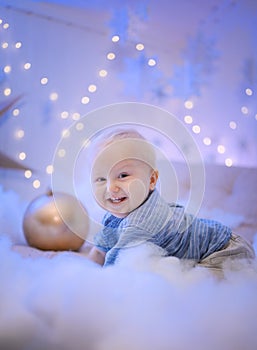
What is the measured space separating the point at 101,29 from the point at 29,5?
22cm

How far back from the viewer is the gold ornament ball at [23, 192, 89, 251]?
1.06 meters

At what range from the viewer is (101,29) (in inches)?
44.2

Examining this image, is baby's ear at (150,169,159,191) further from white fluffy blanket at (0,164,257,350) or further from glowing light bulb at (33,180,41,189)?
glowing light bulb at (33,180,41,189)

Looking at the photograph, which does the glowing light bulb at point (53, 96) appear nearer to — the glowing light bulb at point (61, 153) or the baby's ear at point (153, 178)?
the glowing light bulb at point (61, 153)

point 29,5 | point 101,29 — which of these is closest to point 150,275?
point 101,29

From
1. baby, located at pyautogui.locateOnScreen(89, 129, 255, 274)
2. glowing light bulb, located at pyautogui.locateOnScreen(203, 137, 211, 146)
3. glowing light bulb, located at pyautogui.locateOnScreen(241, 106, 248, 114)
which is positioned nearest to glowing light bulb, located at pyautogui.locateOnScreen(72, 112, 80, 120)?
baby, located at pyautogui.locateOnScreen(89, 129, 255, 274)

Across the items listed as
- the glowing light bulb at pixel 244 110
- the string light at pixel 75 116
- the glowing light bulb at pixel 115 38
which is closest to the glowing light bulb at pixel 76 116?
the string light at pixel 75 116

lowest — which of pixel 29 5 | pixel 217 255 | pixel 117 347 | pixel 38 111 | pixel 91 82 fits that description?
pixel 117 347

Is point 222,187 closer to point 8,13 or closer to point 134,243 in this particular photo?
point 134,243

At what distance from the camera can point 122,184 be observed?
1.00 metres

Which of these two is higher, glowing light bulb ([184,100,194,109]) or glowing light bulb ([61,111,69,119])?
glowing light bulb ([184,100,194,109])

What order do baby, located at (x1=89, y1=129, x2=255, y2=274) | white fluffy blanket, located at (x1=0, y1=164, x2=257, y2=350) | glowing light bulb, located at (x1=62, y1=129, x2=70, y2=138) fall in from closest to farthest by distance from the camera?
white fluffy blanket, located at (x1=0, y1=164, x2=257, y2=350)
baby, located at (x1=89, y1=129, x2=255, y2=274)
glowing light bulb, located at (x1=62, y1=129, x2=70, y2=138)

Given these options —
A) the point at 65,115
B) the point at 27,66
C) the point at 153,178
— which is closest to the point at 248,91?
the point at 153,178

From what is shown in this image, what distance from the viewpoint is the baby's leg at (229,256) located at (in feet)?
3.27
